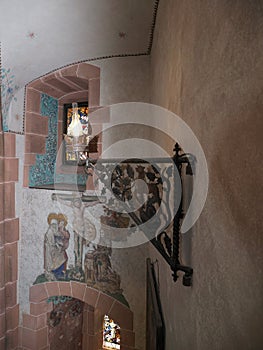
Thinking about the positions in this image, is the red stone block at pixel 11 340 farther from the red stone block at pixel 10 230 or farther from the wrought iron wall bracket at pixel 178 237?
the wrought iron wall bracket at pixel 178 237

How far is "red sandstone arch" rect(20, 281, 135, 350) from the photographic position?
107 inches

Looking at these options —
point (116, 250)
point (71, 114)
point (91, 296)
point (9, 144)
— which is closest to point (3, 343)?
point (91, 296)

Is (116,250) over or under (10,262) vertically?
over

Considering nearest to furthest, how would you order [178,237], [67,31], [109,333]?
[178,237], [67,31], [109,333]

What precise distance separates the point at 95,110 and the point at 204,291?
2538mm

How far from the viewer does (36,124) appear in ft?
10.9

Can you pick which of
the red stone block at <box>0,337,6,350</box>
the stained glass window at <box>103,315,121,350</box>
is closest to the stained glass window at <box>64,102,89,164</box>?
the red stone block at <box>0,337,6,350</box>

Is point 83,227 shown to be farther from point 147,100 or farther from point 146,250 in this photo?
point 147,100

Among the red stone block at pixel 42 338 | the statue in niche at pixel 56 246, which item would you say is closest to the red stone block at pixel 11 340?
the red stone block at pixel 42 338

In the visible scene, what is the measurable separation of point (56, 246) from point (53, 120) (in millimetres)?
1630

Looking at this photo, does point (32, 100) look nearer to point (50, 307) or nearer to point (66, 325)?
point (50, 307)

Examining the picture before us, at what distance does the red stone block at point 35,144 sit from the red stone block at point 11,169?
0.21 metres

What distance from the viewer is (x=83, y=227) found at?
289cm

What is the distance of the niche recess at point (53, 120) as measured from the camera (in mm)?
2936
